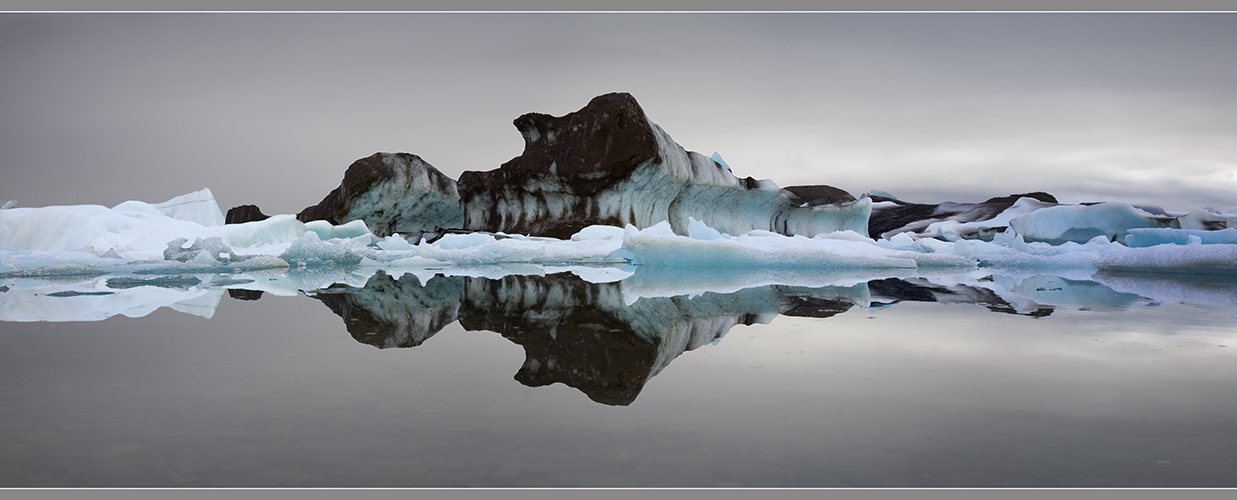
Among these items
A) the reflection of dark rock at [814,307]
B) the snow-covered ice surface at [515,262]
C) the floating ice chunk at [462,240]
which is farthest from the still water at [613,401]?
the floating ice chunk at [462,240]

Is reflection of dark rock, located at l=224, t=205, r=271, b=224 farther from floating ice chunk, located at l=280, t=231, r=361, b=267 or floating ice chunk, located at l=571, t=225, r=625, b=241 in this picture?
floating ice chunk, located at l=280, t=231, r=361, b=267

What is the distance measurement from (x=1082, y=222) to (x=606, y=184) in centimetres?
973

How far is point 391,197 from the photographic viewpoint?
14.8 m

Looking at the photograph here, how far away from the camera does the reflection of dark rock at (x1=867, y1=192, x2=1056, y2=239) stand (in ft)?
70.3

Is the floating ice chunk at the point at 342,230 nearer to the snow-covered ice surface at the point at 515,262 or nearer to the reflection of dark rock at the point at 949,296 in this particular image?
the snow-covered ice surface at the point at 515,262

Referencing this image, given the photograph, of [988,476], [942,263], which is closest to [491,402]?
[988,476]

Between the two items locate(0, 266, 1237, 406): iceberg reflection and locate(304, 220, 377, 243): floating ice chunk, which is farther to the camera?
locate(304, 220, 377, 243): floating ice chunk

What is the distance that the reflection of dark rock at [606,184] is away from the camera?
11781mm

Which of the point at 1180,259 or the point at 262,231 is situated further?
the point at 262,231

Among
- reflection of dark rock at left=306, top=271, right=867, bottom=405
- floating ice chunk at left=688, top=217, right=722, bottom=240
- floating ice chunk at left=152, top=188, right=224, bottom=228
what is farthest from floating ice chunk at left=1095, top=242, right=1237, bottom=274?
floating ice chunk at left=152, top=188, right=224, bottom=228

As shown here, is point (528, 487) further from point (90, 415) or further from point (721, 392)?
point (90, 415)

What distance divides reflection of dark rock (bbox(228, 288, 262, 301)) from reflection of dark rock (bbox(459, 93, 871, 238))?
7.66 metres

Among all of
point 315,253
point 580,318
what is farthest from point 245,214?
point 580,318

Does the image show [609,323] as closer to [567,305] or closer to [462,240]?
[567,305]
